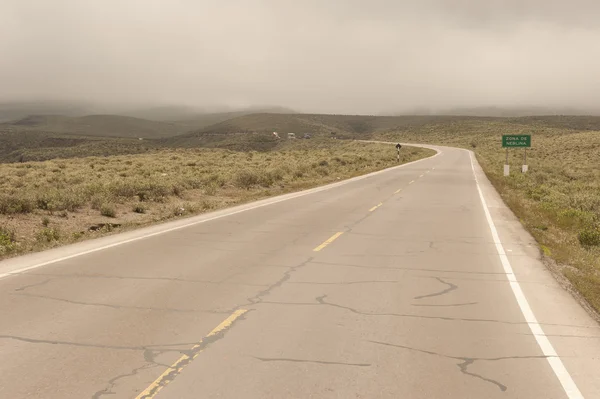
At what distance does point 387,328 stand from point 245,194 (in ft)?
60.7

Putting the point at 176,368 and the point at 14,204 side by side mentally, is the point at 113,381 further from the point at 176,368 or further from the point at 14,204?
the point at 14,204

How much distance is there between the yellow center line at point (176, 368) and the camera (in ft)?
14.3

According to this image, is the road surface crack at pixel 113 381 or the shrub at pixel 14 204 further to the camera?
the shrub at pixel 14 204

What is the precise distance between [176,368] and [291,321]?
179 centimetres

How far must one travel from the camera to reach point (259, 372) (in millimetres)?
4809

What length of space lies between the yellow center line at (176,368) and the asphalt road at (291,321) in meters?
0.02

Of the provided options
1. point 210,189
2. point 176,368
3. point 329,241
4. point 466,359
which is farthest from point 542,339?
point 210,189

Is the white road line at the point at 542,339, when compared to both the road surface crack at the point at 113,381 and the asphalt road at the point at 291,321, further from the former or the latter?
the road surface crack at the point at 113,381

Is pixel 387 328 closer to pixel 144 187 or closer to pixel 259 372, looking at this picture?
pixel 259 372

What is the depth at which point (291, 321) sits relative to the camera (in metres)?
6.27

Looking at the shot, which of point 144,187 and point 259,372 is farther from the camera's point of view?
point 144,187

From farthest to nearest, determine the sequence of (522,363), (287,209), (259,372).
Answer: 1. (287,209)
2. (522,363)
3. (259,372)

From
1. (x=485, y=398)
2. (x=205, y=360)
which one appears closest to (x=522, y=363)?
(x=485, y=398)

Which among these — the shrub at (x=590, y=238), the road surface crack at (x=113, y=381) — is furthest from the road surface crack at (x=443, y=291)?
the shrub at (x=590, y=238)
